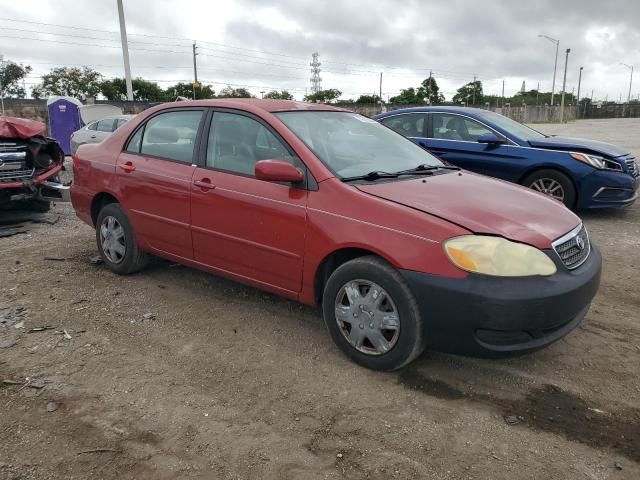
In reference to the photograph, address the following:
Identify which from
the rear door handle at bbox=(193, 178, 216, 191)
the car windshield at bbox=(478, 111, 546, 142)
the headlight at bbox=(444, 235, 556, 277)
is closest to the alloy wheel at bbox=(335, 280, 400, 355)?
the headlight at bbox=(444, 235, 556, 277)

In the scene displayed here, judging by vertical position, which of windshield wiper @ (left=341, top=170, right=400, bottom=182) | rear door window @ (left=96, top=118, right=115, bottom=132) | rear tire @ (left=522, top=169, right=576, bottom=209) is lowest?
rear tire @ (left=522, top=169, right=576, bottom=209)

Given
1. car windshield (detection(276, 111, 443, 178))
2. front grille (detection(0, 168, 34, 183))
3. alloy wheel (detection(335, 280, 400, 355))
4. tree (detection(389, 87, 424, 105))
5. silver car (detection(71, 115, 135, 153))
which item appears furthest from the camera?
tree (detection(389, 87, 424, 105))

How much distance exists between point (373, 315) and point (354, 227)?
21.2 inches

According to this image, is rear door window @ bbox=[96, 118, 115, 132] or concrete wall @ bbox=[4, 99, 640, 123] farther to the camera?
concrete wall @ bbox=[4, 99, 640, 123]

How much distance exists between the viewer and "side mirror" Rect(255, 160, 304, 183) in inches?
133

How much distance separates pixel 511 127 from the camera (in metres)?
8.00

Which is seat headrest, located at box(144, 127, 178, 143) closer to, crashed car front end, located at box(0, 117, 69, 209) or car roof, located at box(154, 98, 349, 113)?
car roof, located at box(154, 98, 349, 113)

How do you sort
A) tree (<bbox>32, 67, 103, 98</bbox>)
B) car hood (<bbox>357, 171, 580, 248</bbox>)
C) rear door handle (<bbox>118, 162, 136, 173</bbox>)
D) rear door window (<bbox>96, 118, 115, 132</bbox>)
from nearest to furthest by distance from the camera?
car hood (<bbox>357, 171, 580, 248</bbox>), rear door handle (<bbox>118, 162, 136, 173</bbox>), rear door window (<bbox>96, 118, 115, 132</bbox>), tree (<bbox>32, 67, 103, 98</bbox>)

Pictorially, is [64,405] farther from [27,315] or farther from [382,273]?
[382,273]

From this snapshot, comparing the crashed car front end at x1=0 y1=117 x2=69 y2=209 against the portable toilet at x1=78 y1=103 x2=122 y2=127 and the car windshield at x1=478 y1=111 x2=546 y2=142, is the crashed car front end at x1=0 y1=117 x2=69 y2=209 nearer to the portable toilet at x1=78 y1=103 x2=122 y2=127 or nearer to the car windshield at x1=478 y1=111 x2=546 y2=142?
the car windshield at x1=478 y1=111 x2=546 y2=142

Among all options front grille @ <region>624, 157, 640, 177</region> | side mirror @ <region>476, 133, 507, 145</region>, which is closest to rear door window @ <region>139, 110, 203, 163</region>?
side mirror @ <region>476, 133, 507, 145</region>

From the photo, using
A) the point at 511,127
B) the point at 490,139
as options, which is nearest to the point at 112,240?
the point at 490,139

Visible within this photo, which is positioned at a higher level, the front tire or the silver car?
the silver car

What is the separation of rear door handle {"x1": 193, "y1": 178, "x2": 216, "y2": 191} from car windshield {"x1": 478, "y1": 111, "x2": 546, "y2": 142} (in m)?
5.19
